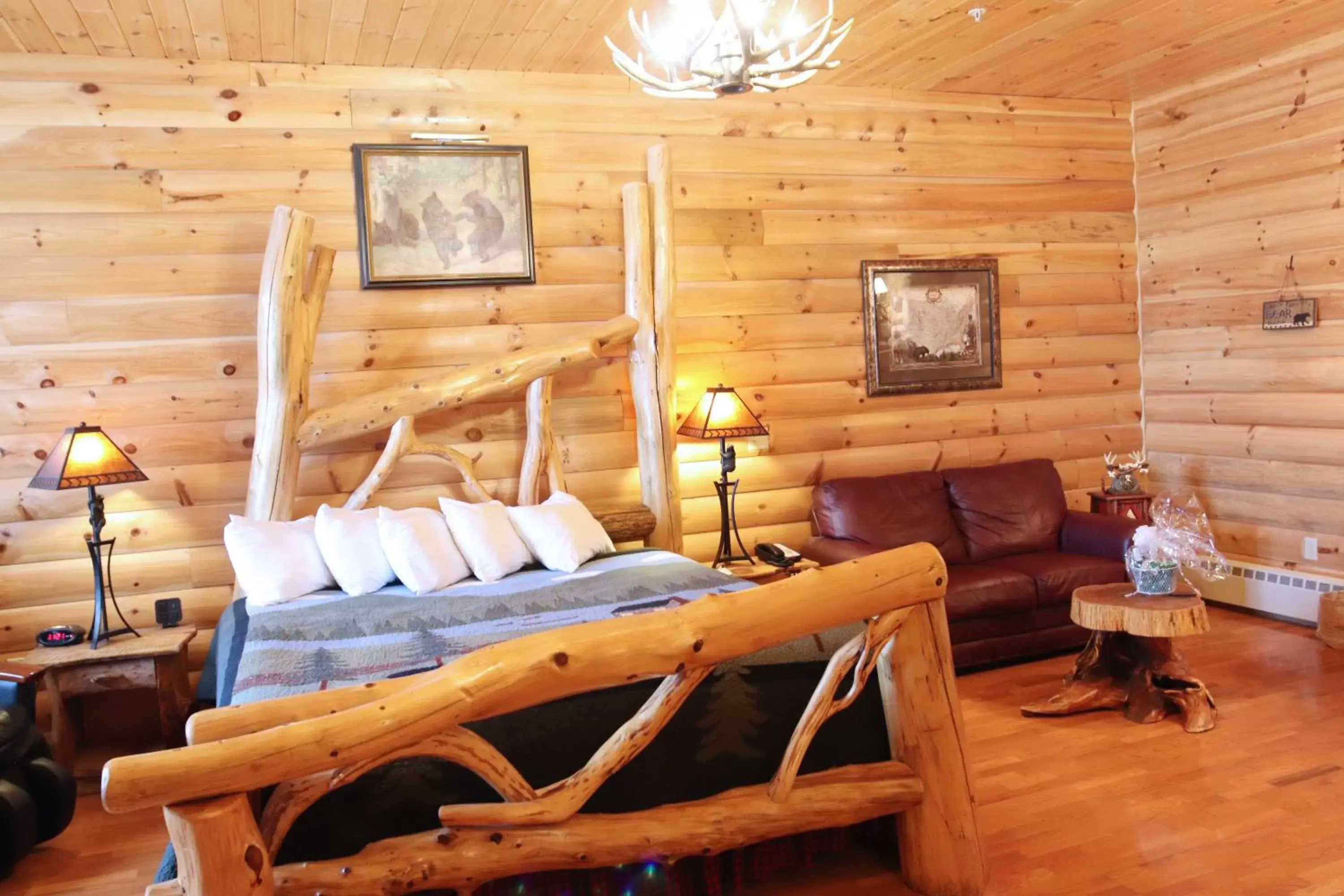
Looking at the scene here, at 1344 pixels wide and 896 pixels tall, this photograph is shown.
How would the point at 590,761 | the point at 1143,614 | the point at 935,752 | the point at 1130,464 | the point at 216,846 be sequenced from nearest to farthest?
the point at 216,846 < the point at 590,761 < the point at 935,752 < the point at 1143,614 < the point at 1130,464

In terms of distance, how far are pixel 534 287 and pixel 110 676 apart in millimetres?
2252

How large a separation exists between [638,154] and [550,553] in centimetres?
192

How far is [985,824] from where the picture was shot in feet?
10.4

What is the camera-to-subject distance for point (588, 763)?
7.84 feet

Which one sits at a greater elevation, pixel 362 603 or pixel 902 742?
pixel 362 603

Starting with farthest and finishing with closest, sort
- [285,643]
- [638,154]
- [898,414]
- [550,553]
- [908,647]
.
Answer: [898,414] < [638,154] < [550,553] < [285,643] < [908,647]

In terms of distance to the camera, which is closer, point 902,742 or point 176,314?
point 902,742

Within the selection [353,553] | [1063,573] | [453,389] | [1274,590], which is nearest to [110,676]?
[353,553]

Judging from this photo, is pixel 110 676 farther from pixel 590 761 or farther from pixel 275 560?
pixel 590 761

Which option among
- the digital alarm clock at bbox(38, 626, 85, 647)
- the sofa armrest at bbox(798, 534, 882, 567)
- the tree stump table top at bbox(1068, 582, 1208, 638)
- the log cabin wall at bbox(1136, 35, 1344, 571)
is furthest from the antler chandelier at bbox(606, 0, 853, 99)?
the log cabin wall at bbox(1136, 35, 1344, 571)

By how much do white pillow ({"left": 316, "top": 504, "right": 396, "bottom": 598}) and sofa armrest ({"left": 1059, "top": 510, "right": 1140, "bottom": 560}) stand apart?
313 centimetres

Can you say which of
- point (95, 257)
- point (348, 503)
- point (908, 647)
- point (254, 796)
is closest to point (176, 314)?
point (95, 257)

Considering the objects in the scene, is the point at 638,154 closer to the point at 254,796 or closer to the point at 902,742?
the point at 902,742

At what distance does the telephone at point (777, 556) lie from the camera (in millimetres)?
4605
